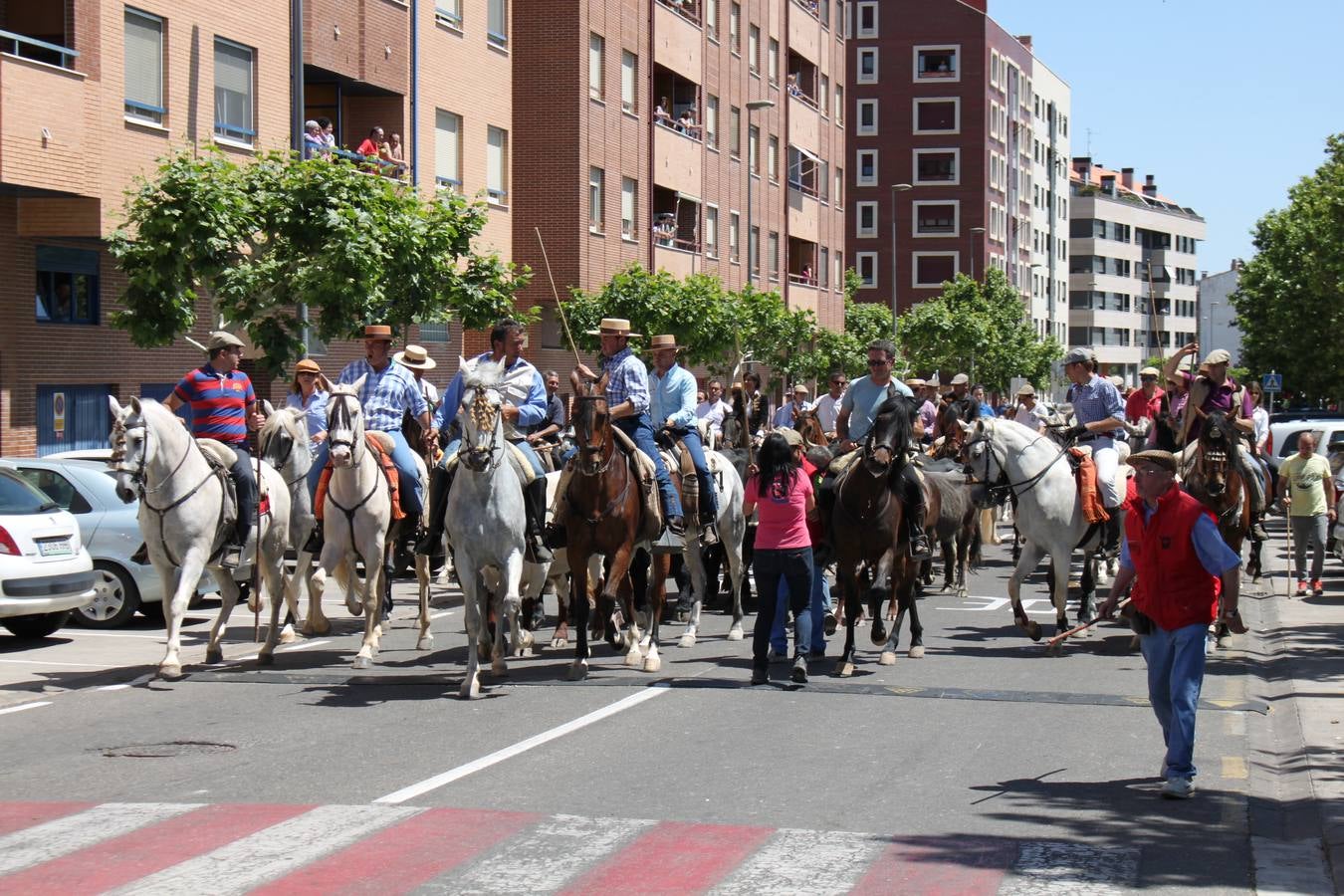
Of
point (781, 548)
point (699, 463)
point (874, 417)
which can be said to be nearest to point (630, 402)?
point (699, 463)

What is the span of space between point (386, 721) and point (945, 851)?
15.4 ft

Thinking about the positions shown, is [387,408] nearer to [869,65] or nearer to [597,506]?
[597,506]

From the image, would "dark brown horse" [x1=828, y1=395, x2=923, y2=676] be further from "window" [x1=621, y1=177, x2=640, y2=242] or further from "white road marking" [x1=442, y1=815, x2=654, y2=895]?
"window" [x1=621, y1=177, x2=640, y2=242]

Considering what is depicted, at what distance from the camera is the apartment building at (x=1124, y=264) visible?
14538 centimetres

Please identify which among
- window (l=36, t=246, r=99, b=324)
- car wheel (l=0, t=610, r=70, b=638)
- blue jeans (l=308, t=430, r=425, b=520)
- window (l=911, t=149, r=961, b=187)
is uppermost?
window (l=911, t=149, r=961, b=187)

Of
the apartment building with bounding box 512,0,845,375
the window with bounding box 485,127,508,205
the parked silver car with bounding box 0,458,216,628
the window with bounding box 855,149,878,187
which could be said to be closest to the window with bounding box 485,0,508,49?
the window with bounding box 485,127,508,205

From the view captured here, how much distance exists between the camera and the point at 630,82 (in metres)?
48.6

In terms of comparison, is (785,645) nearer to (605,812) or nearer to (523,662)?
(523,662)

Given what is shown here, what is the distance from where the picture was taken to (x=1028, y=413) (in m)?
23.6

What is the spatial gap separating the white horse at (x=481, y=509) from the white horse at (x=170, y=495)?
216cm

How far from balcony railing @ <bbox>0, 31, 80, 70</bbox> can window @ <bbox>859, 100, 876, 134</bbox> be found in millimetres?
88260

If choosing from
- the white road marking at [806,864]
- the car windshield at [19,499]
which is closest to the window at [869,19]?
the car windshield at [19,499]

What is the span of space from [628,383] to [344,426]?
7.34ft

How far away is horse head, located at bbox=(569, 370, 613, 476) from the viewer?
1320cm
